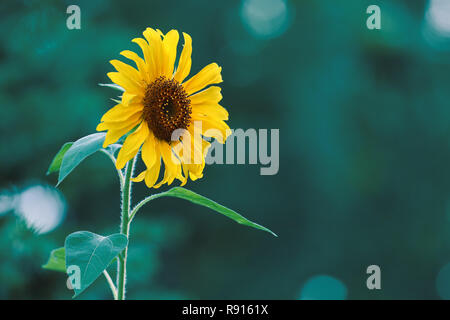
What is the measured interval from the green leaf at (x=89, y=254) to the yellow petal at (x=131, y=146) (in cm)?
16

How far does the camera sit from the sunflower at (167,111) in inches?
37.4

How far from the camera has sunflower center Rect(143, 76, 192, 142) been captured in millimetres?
1023

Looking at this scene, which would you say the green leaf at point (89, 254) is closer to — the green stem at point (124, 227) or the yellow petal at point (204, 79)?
the green stem at point (124, 227)

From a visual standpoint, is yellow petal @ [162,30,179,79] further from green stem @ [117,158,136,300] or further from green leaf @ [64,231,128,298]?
green leaf @ [64,231,128,298]

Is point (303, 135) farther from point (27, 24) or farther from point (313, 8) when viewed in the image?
point (27, 24)

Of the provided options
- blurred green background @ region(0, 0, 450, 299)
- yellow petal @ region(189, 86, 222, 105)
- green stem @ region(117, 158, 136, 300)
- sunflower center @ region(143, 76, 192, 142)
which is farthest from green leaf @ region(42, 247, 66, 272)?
blurred green background @ region(0, 0, 450, 299)

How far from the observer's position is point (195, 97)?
1087 millimetres

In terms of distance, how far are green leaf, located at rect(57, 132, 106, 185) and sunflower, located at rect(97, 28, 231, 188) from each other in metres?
0.08

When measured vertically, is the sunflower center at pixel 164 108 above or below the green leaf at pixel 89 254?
above

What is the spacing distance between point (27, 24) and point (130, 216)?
5.96ft

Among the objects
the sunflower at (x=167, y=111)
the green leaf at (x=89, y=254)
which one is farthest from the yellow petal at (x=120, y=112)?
the green leaf at (x=89, y=254)

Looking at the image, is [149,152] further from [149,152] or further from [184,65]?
[184,65]

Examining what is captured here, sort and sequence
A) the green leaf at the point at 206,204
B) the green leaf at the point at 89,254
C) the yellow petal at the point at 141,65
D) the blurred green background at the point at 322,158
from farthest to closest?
the blurred green background at the point at 322,158, the yellow petal at the point at 141,65, the green leaf at the point at 206,204, the green leaf at the point at 89,254

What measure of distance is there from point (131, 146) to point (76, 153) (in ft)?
0.46
